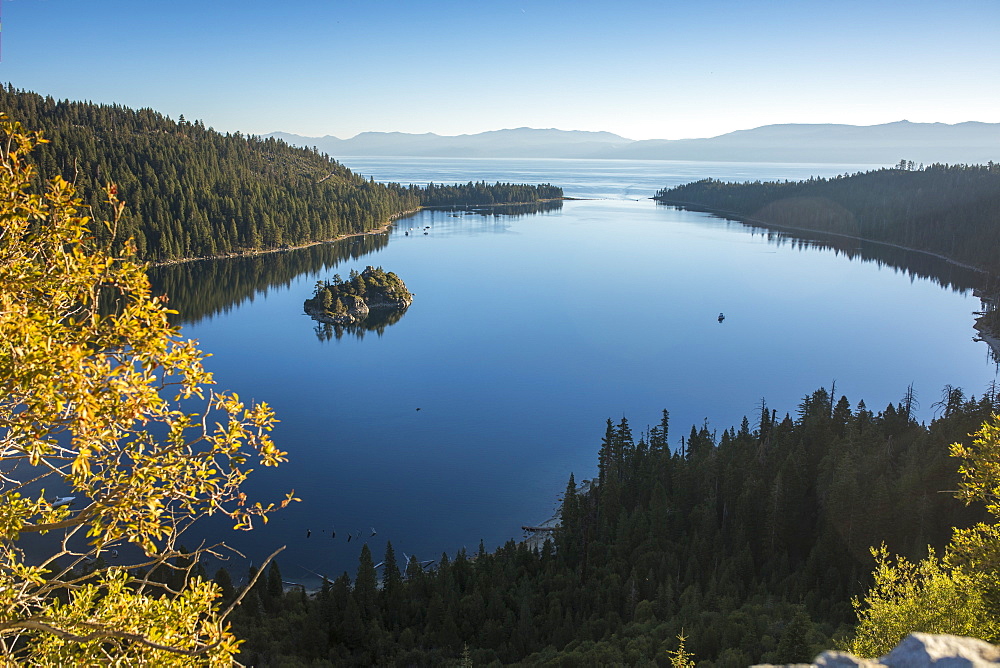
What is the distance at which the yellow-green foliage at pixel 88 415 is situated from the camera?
16.5ft

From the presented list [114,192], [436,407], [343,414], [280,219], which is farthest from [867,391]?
[280,219]

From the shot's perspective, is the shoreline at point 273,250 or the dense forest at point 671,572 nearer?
the dense forest at point 671,572

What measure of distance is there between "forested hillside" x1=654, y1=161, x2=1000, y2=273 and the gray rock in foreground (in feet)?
392

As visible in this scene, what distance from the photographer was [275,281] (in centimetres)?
9550

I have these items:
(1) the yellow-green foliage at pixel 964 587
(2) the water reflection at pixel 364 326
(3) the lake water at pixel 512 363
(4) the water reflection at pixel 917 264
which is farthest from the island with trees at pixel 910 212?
(1) the yellow-green foliage at pixel 964 587

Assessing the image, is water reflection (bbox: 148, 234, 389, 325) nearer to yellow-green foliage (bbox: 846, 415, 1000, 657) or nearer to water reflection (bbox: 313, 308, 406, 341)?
water reflection (bbox: 313, 308, 406, 341)

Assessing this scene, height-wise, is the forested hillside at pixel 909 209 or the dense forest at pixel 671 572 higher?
A: the forested hillside at pixel 909 209

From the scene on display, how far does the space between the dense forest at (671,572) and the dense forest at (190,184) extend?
74.0 meters

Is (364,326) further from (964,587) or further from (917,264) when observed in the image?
(917,264)

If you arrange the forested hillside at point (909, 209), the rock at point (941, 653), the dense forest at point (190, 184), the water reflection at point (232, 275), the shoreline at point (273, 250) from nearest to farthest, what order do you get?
the rock at point (941, 653), the water reflection at point (232, 275), the shoreline at point (273, 250), the dense forest at point (190, 184), the forested hillside at point (909, 209)

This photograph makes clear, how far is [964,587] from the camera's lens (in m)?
12.2

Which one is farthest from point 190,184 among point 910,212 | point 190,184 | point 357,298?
point 910,212

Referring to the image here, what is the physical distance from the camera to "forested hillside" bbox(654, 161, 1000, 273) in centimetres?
12519

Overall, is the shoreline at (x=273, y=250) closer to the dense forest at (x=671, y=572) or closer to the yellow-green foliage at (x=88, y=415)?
the dense forest at (x=671, y=572)
